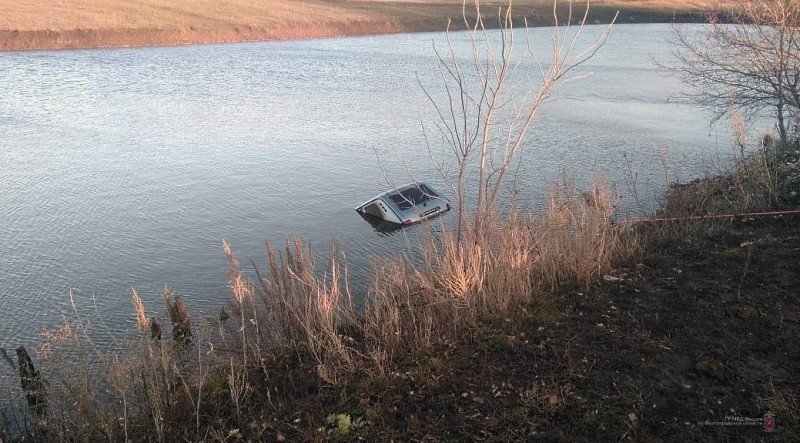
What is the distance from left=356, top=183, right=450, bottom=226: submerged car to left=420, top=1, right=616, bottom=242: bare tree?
0.55 meters

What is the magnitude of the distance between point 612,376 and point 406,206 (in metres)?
8.81

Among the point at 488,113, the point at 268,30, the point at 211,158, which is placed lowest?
the point at 211,158

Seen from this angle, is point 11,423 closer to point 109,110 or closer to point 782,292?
point 782,292

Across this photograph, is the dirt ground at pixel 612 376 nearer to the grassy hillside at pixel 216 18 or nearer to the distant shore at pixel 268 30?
the distant shore at pixel 268 30

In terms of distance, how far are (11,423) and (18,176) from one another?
1220 cm

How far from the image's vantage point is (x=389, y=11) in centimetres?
6525

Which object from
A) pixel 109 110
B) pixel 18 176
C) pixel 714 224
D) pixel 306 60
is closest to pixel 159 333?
pixel 714 224

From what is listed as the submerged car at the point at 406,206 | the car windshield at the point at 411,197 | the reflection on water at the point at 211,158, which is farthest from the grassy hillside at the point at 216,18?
the submerged car at the point at 406,206

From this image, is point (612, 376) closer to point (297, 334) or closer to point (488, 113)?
point (488, 113)

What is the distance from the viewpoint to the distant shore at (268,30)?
40.0 metres

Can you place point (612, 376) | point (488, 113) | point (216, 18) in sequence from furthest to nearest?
1. point (216, 18)
2. point (488, 113)
3. point (612, 376)

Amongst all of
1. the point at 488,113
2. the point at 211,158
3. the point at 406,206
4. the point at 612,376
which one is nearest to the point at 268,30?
the point at 211,158

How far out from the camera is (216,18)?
52.2m

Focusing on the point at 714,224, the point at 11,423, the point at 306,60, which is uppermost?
the point at 306,60
